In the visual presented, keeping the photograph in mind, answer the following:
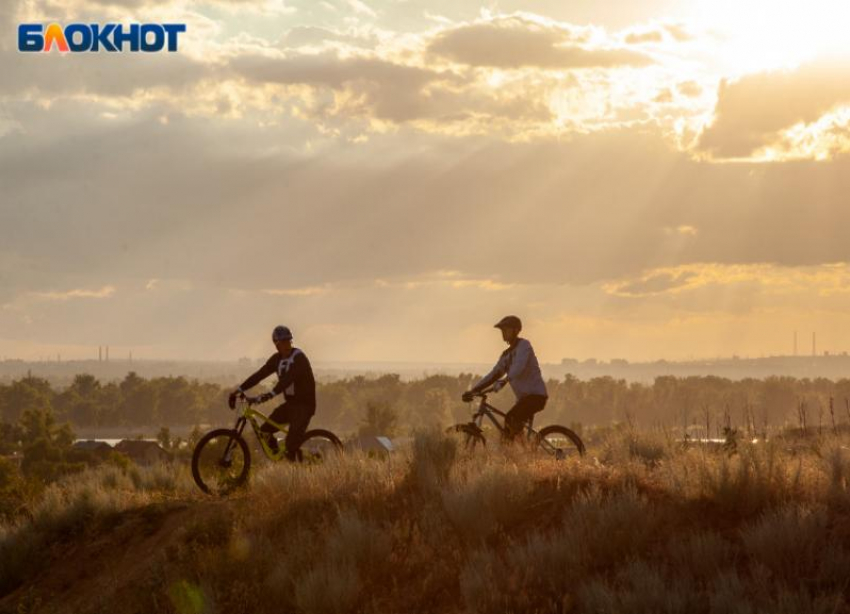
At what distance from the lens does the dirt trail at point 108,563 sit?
45.7ft

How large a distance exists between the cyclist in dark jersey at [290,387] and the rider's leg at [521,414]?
3.06 metres

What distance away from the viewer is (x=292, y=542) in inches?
522

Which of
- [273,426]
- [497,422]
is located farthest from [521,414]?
[273,426]

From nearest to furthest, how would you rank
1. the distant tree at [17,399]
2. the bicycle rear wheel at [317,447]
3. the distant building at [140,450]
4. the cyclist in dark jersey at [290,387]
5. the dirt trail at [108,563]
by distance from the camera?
the dirt trail at [108,563] < the cyclist in dark jersey at [290,387] < the bicycle rear wheel at [317,447] < the distant building at [140,450] < the distant tree at [17,399]

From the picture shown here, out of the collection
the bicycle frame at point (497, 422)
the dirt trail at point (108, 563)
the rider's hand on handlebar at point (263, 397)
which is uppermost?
the rider's hand on handlebar at point (263, 397)

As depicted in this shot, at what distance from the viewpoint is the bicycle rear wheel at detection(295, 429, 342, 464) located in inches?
639

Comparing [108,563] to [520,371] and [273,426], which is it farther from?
[520,371]

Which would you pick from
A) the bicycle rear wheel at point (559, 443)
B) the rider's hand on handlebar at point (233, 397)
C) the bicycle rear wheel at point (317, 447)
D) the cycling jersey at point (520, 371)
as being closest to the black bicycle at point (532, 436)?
the bicycle rear wheel at point (559, 443)

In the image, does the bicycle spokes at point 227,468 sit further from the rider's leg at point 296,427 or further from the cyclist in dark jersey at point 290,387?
the rider's leg at point 296,427

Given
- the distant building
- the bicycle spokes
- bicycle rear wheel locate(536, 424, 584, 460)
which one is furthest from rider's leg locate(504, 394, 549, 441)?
the distant building

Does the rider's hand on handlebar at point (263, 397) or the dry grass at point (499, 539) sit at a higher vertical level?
the rider's hand on handlebar at point (263, 397)

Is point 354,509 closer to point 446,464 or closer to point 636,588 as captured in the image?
point 446,464

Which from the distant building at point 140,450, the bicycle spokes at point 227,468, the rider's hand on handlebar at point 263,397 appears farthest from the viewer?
the distant building at point 140,450

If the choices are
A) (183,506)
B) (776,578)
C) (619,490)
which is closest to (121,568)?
(183,506)
